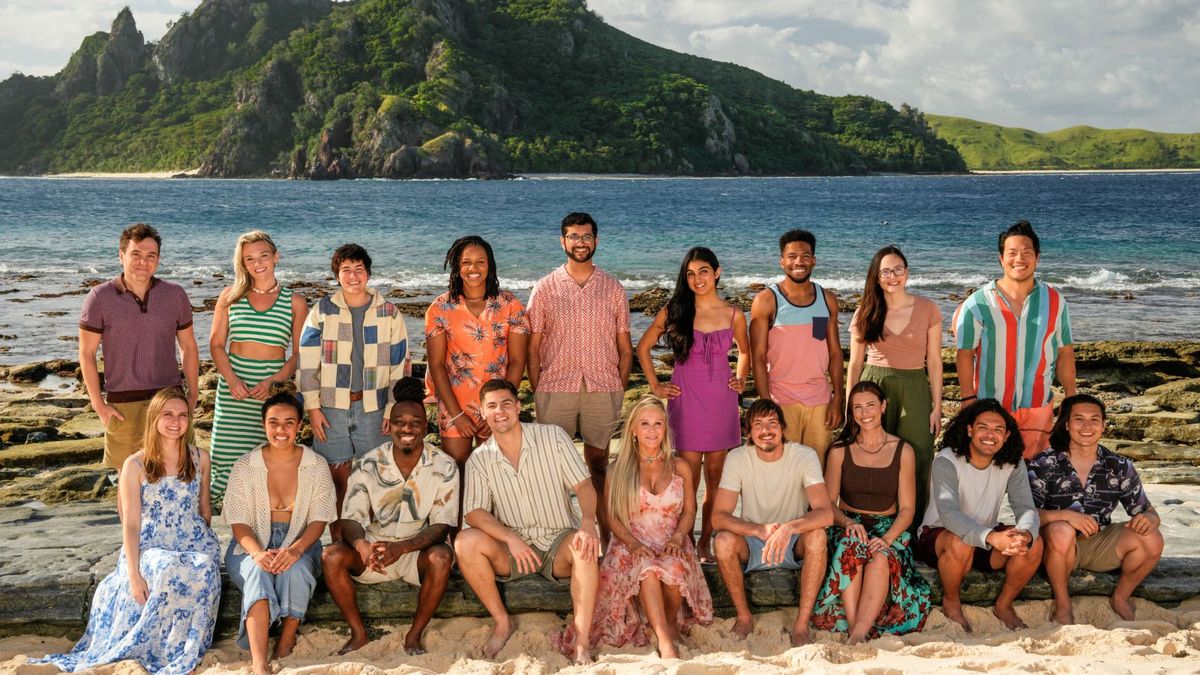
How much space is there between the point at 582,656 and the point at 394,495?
1.29m

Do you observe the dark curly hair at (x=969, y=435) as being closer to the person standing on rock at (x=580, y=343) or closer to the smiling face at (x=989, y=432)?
the smiling face at (x=989, y=432)

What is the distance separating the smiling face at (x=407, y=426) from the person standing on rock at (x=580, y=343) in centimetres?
96

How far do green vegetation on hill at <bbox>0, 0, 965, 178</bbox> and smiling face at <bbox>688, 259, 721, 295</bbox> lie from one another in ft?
287

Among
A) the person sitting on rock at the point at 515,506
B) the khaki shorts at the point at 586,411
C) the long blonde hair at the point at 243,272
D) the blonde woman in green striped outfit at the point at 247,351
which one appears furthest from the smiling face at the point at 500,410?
the long blonde hair at the point at 243,272

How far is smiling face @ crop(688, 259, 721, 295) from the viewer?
529cm

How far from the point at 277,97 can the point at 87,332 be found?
110787mm

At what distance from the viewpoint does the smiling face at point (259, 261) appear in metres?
5.25

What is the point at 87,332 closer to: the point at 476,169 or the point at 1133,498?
the point at 1133,498

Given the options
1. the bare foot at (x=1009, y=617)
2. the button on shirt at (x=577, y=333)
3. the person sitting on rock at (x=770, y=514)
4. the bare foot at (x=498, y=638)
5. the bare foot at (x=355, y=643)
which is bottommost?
the bare foot at (x=355, y=643)

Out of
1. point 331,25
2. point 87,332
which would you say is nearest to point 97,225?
point 87,332

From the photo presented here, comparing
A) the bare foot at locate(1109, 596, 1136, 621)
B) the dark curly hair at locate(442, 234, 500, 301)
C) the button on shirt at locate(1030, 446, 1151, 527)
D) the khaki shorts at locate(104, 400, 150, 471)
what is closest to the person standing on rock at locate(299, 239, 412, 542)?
the dark curly hair at locate(442, 234, 500, 301)

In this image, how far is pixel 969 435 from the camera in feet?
16.3

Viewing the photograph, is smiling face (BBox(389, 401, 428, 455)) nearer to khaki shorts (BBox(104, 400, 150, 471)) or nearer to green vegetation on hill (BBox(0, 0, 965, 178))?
khaki shorts (BBox(104, 400, 150, 471))

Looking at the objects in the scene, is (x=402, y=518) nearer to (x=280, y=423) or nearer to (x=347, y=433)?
(x=347, y=433)
